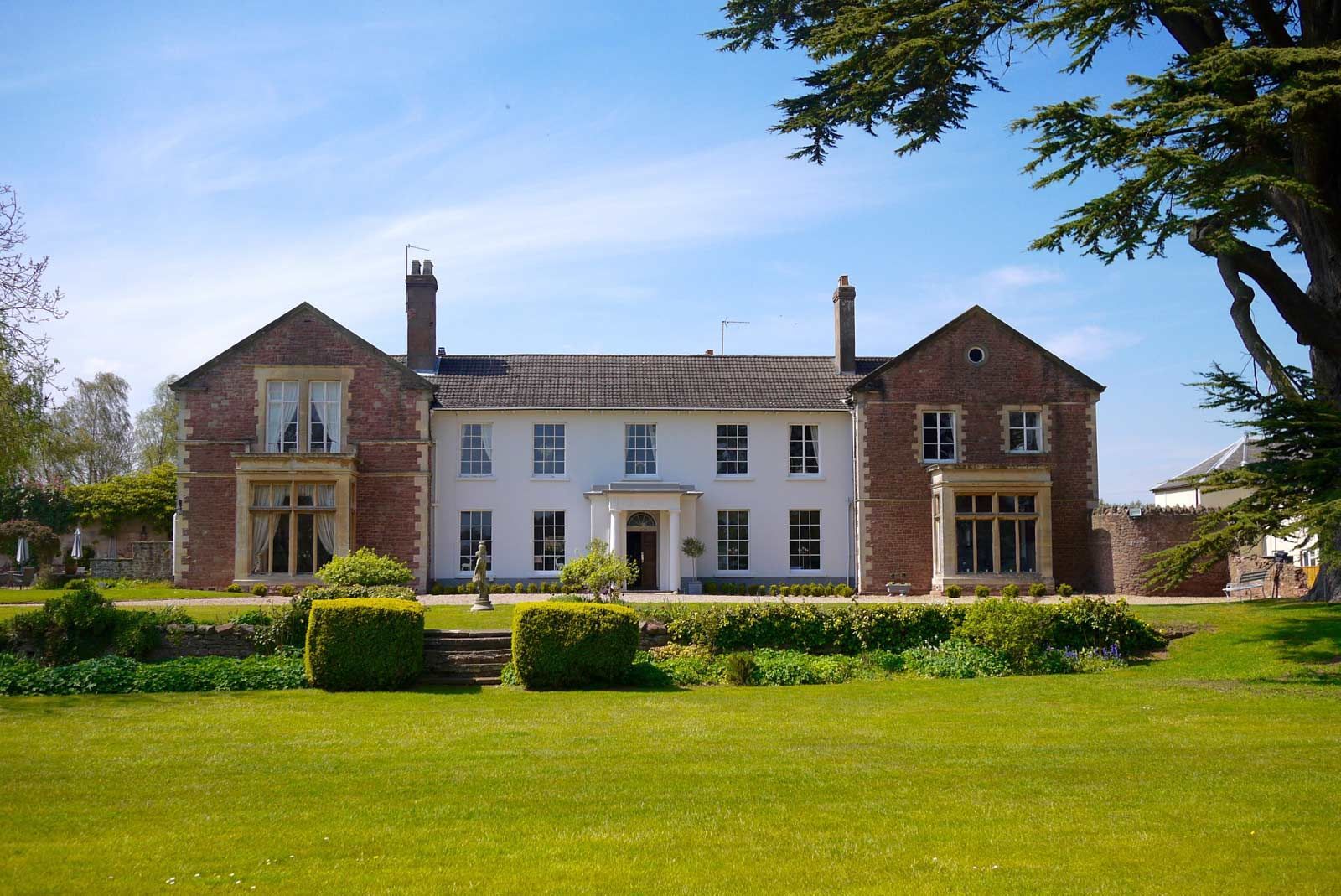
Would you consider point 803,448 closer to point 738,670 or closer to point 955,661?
point 955,661

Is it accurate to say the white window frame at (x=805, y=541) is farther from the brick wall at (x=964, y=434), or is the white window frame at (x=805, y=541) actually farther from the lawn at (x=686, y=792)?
the lawn at (x=686, y=792)

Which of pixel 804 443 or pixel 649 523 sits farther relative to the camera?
pixel 804 443

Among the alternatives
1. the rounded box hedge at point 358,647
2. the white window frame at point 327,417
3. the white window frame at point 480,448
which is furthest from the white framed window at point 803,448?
the rounded box hedge at point 358,647

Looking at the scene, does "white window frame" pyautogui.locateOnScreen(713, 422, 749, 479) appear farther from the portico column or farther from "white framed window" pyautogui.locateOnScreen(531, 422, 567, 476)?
"white framed window" pyautogui.locateOnScreen(531, 422, 567, 476)

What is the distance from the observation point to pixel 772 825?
7.85 metres

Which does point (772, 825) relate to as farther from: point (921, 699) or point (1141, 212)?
point (1141, 212)

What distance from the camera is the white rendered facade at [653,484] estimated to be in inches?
1256

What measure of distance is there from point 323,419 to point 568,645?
59.5ft

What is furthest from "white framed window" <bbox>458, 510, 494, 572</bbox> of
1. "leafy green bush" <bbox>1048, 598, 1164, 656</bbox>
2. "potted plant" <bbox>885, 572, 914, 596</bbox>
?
"leafy green bush" <bbox>1048, 598, 1164, 656</bbox>

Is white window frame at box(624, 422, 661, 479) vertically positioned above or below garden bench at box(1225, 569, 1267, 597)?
above

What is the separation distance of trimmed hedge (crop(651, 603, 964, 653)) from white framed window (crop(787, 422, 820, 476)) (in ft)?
47.2

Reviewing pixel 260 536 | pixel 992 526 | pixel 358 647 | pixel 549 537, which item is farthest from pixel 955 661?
pixel 260 536

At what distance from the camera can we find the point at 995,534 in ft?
99.3

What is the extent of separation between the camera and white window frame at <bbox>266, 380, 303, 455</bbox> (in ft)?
101
